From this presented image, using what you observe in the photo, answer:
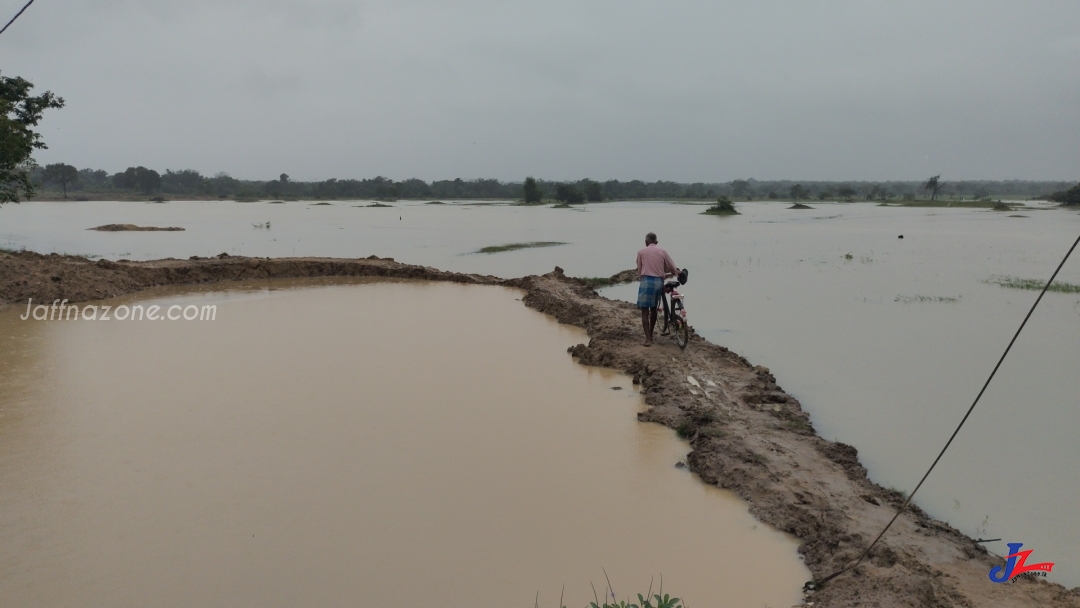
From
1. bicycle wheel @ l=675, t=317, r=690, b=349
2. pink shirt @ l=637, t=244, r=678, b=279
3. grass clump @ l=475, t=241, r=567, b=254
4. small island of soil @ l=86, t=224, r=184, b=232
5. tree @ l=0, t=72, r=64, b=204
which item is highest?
tree @ l=0, t=72, r=64, b=204

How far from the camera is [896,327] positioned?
9586 millimetres

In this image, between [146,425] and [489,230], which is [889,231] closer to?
[489,230]

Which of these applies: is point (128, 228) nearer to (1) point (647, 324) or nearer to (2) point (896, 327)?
(1) point (647, 324)

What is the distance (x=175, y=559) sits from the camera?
11.6ft

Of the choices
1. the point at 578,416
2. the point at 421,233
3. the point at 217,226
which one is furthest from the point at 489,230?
the point at 578,416

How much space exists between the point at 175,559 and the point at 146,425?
93.4 inches

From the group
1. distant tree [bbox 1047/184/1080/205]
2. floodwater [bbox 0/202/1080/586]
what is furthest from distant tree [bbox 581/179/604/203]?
floodwater [bbox 0/202/1080/586]

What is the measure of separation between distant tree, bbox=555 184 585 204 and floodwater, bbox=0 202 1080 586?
115 feet

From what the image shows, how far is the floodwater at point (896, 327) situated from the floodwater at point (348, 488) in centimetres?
181

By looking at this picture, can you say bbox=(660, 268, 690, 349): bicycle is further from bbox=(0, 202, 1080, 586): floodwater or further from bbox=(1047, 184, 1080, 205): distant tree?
bbox=(1047, 184, 1080, 205): distant tree

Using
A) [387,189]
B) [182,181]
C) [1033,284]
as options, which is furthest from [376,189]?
[1033,284]

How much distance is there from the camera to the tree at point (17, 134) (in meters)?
13.1

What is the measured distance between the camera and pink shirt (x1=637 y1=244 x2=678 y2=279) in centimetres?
727

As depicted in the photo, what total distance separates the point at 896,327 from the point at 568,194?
176ft
